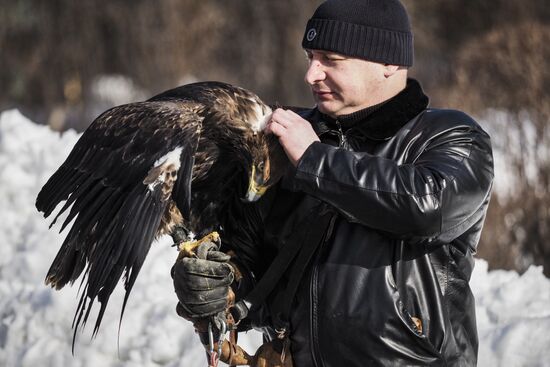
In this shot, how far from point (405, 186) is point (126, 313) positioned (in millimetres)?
2999

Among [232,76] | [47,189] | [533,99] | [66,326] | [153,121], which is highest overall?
[153,121]

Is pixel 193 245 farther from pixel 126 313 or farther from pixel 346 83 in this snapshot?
pixel 126 313

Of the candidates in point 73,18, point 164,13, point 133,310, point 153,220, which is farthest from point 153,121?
point 73,18

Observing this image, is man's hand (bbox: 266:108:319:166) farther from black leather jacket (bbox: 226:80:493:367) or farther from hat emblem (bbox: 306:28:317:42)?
hat emblem (bbox: 306:28:317:42)

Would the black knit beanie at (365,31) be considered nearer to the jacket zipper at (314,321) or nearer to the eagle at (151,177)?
the eagle at (151,177)

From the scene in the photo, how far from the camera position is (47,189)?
3771 mm

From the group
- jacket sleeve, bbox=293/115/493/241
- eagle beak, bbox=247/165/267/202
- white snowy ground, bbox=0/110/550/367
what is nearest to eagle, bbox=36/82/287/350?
eagle beak, bbox=247/165/267/202

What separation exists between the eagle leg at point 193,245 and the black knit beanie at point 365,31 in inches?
30.7

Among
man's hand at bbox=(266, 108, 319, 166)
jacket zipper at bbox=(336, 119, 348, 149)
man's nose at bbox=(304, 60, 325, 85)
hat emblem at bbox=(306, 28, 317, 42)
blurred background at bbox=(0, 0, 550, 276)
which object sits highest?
hat emblem at bbox=(306, 28, 317, 42)

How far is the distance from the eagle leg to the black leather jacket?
0.36 meters

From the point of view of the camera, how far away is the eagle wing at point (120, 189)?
10.8 ft

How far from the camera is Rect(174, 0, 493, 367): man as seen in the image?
2975 mm

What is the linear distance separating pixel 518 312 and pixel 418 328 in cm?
203

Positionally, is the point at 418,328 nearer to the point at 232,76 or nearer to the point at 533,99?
the point at 533,99
